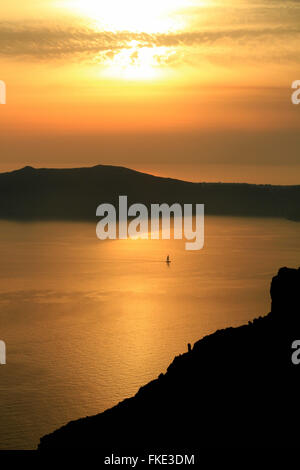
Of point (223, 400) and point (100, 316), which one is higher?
point (100, 316)

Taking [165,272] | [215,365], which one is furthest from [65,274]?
[215,365]

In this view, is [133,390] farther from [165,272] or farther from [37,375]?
[165,272]

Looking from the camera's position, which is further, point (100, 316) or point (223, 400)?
point (100, 316)

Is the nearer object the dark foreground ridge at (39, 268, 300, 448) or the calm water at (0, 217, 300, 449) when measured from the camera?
the dark foreground ridge at (39, 268, 300, 448)

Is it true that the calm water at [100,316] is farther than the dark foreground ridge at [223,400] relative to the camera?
Yes
